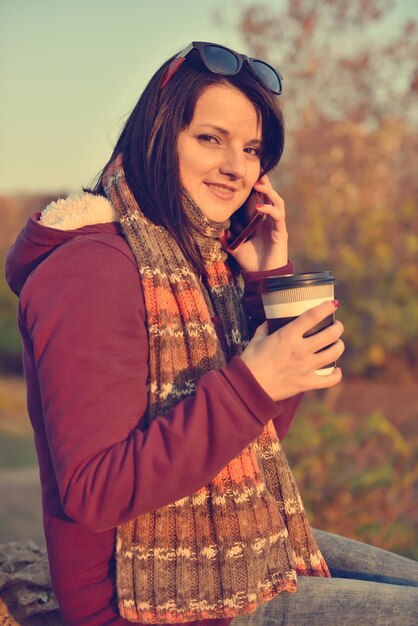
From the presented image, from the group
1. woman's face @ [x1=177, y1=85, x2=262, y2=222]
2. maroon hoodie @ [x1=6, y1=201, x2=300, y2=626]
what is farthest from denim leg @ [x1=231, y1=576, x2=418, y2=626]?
woman's face @ [x1=177, y1=85, x2=262, y2=222]

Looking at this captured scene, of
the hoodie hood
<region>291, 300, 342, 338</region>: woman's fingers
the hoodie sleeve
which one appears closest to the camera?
the hoodie sleeve

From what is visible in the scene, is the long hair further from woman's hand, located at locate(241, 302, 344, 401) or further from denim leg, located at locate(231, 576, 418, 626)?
denim leg, located at locate(231, 576, 418, 626)

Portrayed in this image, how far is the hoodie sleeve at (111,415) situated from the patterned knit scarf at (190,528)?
12 centimetres

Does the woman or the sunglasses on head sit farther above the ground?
the sunglasses on head

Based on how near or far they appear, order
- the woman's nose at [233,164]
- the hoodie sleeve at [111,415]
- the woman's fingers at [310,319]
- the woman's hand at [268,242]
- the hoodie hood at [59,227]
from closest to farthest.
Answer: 1. the hoodie sleeve at [111,415]
2. the woman's fingers at [310,319]
3. the hoodie hood at [59,227]
4. the woman's nose at [233,164]
5. the woman's hand at [268,242]

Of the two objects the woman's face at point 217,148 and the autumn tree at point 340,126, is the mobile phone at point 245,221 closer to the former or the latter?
the woman's face at point 217,148

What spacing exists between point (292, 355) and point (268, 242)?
92 cm

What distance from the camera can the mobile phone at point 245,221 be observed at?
8.30ft

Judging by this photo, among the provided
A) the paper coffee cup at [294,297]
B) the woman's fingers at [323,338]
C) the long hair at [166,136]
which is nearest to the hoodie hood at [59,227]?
the long hair at [166,136]

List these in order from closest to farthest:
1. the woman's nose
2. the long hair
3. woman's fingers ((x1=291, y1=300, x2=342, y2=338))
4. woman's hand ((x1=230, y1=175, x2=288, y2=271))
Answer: woman's fingers ((x1=291, y1=300, x2=342, y2=338)) < the long hair < the woman's nose < woman's hand ((x1=230, y1=175, x2=288, y2=271))

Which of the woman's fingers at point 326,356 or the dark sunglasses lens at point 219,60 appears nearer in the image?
the woman's fingers at point 326,356

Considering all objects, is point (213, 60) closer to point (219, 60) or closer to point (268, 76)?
point (219, 60)

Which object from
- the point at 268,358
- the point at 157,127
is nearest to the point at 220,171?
the point at 157,127

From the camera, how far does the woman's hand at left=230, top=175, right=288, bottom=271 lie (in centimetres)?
249
